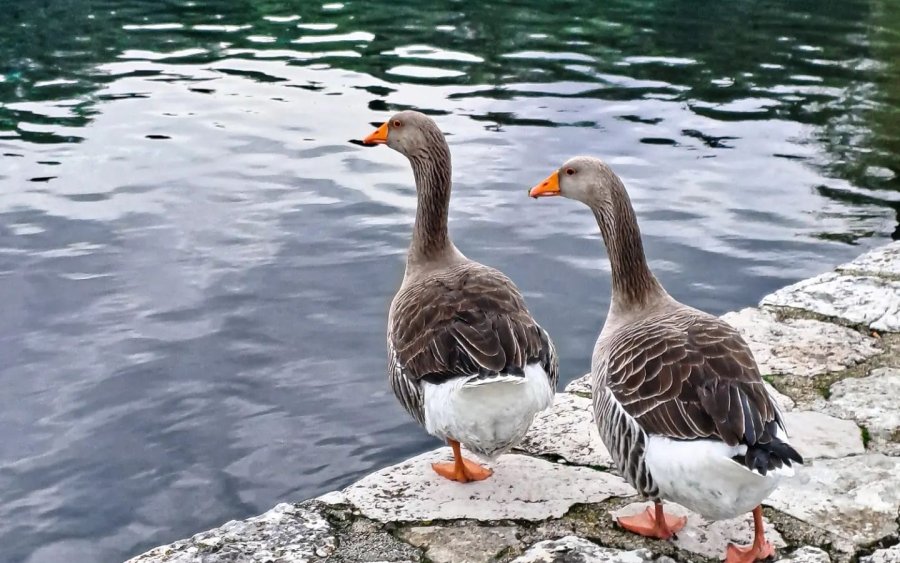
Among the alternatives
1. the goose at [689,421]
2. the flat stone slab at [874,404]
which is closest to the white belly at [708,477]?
the goose at [689,421]

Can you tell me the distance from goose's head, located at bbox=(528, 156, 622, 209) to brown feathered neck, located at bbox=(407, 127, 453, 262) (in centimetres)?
75

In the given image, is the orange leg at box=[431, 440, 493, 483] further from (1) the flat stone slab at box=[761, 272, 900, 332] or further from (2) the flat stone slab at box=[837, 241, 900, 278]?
(2) the flat stone slab at box=[837, 241, 900, 278]

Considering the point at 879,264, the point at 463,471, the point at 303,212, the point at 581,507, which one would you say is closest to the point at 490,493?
the point at 463,471

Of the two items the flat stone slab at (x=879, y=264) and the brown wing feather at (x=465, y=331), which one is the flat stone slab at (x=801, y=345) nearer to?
the flat stone slab at (x=879, y=264)

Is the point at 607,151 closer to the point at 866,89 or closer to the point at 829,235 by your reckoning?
the point at 829,235

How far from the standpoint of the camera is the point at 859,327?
6051mm

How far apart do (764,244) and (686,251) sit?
808 millimetres

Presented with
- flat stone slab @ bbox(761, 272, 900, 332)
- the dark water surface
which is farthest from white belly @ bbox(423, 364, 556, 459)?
flat stone slab @ bbox(761, 272, 900, 332)

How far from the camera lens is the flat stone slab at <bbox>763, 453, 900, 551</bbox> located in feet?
13.6

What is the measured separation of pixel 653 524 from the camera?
4.21 meters

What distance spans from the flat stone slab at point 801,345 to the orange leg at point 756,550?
172 cm

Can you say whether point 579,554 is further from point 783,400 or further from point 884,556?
point 783,400

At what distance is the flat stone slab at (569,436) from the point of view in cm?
495

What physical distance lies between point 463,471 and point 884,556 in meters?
1.90
